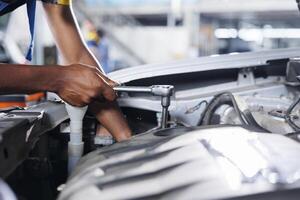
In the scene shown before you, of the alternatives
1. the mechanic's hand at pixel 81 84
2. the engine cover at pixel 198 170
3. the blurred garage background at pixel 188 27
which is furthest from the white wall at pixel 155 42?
the engine cover at pixel 198 170

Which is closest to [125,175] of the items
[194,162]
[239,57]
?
[194,162]

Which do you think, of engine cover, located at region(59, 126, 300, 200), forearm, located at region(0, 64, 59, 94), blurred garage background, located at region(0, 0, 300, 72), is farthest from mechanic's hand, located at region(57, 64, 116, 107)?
blurred garage background, located at region(0, 0, 300, 72)

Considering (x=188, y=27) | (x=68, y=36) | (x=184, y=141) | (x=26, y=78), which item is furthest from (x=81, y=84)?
(x=188, y=27)

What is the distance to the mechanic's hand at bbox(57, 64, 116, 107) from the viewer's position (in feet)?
3.56

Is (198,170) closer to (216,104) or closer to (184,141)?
(184,141)

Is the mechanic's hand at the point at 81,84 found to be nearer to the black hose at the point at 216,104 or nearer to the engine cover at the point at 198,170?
the engine cover at the point at 198,170

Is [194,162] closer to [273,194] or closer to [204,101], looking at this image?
[273,194]

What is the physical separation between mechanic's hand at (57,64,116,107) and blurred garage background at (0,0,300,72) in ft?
25.2

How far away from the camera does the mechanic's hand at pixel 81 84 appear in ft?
3.56

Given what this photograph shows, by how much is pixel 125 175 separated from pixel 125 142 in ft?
0.74

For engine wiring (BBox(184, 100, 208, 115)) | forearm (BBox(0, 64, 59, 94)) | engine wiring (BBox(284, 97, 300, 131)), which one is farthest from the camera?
engine wiring (BBox(184, 100, 208, 115))

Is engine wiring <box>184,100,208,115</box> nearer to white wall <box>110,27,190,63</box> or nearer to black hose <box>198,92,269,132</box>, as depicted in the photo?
black hose <box>198,92,269,132</box>

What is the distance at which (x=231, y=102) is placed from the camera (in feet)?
4.37

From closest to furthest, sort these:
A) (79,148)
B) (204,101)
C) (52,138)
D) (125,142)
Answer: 1. (125,142)
2. (79,148)
3. (52,138)
4. (204,101)
